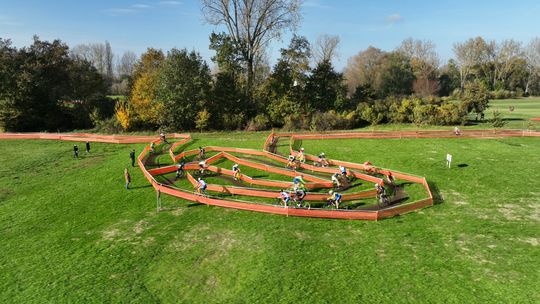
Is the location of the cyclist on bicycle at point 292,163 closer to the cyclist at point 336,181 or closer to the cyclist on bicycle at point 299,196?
the cyclist at point 336,181

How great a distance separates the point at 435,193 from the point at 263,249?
14.4 m

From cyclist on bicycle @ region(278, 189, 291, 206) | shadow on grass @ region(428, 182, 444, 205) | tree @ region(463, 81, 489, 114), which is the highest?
tree @ region(463, 81, 489, 114)

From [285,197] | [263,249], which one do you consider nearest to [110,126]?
[285,197]

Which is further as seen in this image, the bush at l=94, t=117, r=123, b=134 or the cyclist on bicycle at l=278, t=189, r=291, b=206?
the bush at l=94, t=117, r=123, b=134

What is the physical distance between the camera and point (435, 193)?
28.0 meters

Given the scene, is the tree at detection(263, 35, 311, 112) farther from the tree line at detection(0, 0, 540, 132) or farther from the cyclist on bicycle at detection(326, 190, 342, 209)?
the cyclist on bicycle at detection(326, 190, 342, 209)

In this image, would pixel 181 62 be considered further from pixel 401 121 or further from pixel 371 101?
pixel 401 121

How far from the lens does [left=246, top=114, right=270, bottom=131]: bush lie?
5875 centimetres

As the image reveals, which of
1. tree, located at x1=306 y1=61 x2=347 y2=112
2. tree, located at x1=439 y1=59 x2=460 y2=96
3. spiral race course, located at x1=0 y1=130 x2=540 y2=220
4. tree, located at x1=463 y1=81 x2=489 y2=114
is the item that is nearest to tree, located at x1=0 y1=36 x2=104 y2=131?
spiral race course, located at x1=0 y1=130 x2=540 y2=220

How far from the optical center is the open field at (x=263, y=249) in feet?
56.1

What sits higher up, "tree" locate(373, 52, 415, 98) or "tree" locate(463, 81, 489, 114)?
"tree" locate(373, 52, 415, 98)

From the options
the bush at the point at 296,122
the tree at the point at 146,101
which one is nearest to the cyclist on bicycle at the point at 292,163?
the bush at the point at 296,122

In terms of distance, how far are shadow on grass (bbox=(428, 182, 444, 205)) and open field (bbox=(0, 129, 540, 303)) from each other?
0.27 metres

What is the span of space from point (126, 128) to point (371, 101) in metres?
38.4
